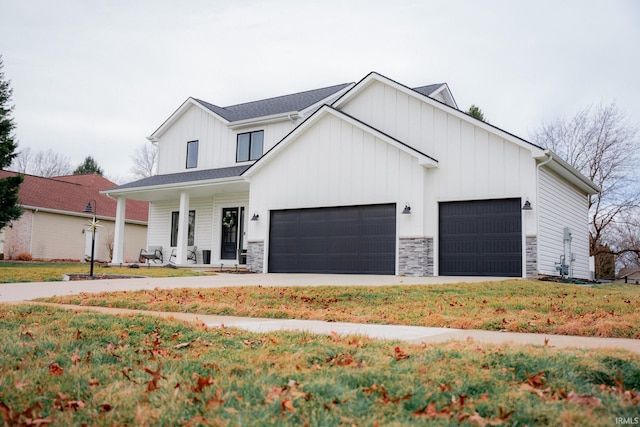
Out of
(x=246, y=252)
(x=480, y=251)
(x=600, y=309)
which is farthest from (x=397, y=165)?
(x=600, y=309)

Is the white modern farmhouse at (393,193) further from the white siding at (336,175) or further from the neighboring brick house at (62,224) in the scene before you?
the neighboring brick house at (62,224)

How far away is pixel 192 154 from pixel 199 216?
110 inches

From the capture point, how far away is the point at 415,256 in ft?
48.6

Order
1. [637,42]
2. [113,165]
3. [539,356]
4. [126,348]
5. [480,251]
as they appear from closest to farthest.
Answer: [539,356] < [126,348] < [480,251] < [637,42] < [113,165]

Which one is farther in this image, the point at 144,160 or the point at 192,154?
the point at 144,160

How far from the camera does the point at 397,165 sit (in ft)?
50.3

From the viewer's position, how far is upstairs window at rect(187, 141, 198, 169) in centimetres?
2248

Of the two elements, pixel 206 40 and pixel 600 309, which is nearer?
pixel 600 309

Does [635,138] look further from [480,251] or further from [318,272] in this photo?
[318,272]

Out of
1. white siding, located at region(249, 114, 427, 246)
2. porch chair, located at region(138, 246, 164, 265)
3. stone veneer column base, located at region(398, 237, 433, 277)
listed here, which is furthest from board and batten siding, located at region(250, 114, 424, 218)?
porch chair, located at region(138, 246, 164, 265)

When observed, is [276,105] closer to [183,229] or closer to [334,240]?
[183,229]

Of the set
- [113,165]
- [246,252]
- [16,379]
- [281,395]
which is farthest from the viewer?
[113,165]

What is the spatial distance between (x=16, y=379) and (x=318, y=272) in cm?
1341

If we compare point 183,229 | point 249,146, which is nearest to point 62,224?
point 183,229
